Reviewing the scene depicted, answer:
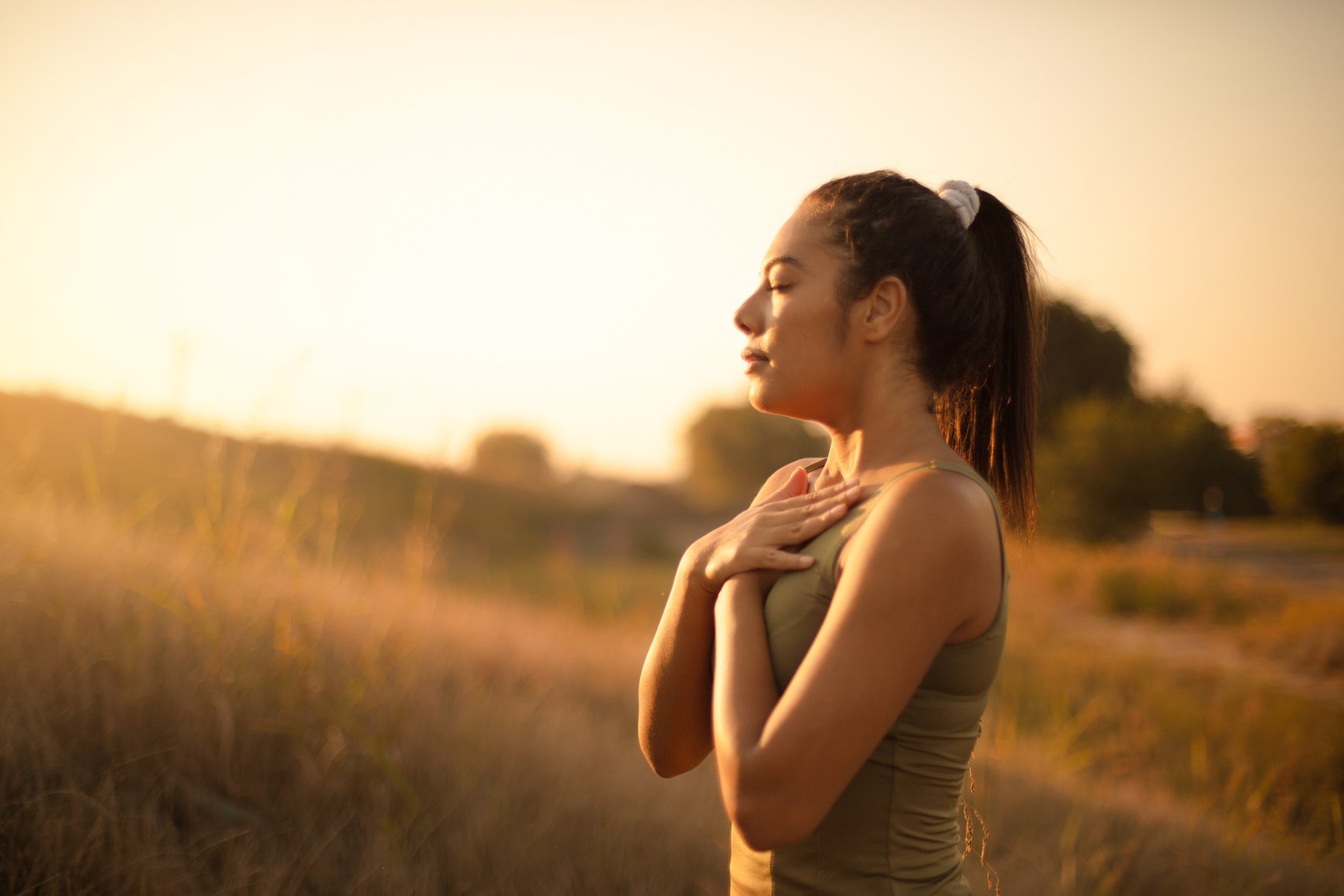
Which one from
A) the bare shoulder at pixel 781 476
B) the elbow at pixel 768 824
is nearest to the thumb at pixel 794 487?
the bare shoulder at pixel 781 476

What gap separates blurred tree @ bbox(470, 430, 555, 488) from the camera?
2645 centimetres

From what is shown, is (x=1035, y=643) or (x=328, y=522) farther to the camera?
(x=1035, y=643)

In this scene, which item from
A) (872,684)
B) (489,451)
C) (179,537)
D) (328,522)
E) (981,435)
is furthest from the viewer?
(489,451)

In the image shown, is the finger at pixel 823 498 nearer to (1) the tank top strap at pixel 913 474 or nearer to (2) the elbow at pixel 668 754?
(1) the tank top strap at pixel 913 474

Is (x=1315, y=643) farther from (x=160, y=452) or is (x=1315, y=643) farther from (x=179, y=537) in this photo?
(x=160, y=452)

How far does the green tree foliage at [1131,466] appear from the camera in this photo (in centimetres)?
654

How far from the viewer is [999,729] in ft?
20.9

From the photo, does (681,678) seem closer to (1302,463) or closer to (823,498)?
(823,498)

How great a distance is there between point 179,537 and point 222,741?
1908 mm

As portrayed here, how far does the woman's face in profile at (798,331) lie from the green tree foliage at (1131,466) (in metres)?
5.69

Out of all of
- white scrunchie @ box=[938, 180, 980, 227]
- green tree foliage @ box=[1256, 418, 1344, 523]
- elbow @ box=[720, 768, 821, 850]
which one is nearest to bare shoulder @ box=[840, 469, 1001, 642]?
elbow @ box=[720, 768, 821, 850]

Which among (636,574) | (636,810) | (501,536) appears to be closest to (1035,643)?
(636,810)

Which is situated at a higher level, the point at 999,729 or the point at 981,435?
the point at 981,435

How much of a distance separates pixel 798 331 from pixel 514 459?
2819cm
